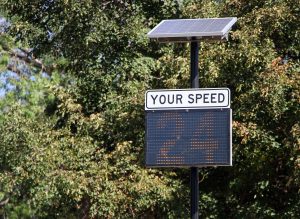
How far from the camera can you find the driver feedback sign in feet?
25.2

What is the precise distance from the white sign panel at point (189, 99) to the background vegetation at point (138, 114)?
378cm

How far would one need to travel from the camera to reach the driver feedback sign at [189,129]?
25.2ft

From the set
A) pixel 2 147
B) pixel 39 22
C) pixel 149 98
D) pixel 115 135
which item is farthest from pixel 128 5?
pixel 149 98

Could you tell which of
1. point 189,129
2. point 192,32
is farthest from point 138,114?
point 189,129

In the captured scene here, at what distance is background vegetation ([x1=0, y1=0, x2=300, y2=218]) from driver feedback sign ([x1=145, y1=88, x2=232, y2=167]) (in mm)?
3817

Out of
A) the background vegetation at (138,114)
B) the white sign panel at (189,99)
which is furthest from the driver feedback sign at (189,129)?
the background vegetation at (138,114)

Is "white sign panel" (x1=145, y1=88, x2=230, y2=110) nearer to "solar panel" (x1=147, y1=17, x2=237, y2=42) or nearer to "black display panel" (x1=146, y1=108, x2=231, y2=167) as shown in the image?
"black display panel" (x1=146, y1=108, x2=231, y2=167)

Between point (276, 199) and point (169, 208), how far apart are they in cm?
181

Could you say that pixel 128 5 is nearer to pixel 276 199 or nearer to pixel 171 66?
pixel 171 66

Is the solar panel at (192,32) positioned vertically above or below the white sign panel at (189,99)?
above

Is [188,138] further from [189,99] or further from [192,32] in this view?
[192,32]

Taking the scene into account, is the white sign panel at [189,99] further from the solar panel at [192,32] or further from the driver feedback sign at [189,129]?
the solar panel at [192,32]

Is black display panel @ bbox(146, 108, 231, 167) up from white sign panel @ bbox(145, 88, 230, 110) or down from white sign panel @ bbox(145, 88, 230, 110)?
down

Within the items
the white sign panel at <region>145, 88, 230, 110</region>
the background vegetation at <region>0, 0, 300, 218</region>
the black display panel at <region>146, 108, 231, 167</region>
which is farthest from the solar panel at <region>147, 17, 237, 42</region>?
the background vegetation at <region>0, 0, 300, 218</region>
